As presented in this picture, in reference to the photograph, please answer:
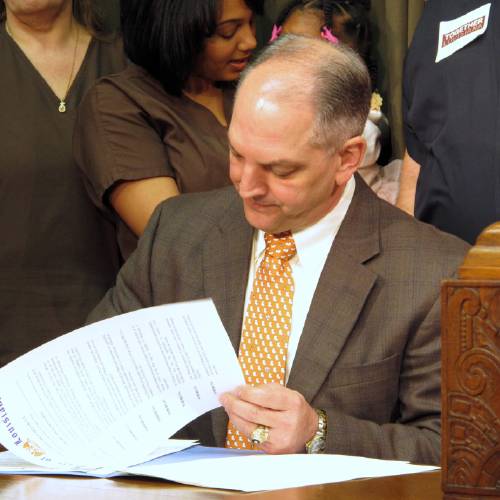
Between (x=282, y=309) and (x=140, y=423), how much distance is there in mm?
443

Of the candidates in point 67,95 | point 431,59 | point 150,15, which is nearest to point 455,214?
point 431,59

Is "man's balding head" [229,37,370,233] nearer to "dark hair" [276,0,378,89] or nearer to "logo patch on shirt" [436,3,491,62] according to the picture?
"logo patch on shirt" [436,3,491,62]

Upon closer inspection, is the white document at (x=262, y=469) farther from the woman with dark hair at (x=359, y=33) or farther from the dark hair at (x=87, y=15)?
the dark hair at (x=87, y=15)

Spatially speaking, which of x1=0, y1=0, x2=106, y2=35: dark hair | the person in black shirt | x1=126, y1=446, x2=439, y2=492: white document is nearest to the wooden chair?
Result: x1=126, y1=446, x2=439, y2=492: white document

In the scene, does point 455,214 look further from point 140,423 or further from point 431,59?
point 140,423

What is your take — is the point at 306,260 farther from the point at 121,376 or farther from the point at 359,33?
the point at 359,33

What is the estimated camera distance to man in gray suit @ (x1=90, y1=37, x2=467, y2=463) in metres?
1.85

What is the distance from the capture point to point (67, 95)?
2.76 metres

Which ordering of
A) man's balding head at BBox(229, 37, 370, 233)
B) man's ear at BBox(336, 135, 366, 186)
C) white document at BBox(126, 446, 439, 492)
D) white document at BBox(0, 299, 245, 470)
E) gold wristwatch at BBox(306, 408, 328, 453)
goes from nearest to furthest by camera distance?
1. white document at BBox(126, 446, 439, 492)
2. white document at BBox(0, 299, 245, 470)
3. gold wristwatch at BBox(306, 408, 328, 453)
4. man's balding head at BBox(229, 37, 370, 233)
5. man's ear at BBox(336, 135, 366, 186)

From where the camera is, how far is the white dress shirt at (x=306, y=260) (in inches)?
76.4

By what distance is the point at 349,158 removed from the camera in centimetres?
197

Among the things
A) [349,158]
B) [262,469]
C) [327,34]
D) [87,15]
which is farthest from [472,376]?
[87,15]

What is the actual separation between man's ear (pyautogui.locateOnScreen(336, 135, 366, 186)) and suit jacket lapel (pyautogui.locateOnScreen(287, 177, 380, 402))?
0.07 m

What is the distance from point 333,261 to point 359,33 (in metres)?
1.09
